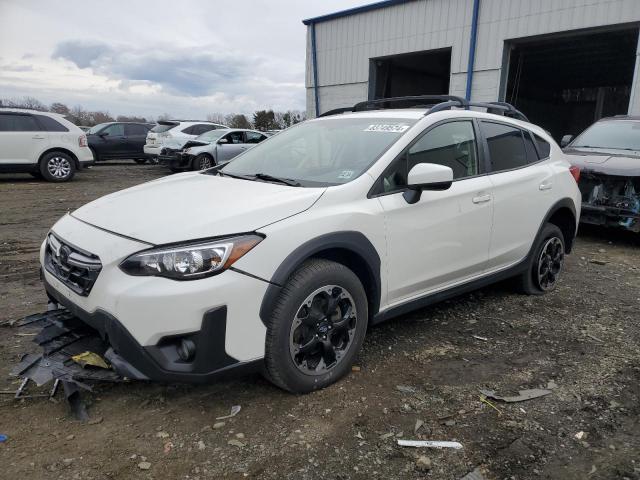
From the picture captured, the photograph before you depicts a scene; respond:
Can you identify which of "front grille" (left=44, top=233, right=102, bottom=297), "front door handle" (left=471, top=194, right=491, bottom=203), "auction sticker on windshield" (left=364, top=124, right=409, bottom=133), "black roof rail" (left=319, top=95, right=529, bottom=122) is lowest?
"front grille" (left=44, top=233, right=102, bottom=297)

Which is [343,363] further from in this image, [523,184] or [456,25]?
[456,25]

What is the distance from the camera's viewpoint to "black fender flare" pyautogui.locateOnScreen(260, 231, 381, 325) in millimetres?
2531

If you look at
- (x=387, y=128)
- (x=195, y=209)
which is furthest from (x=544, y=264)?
(x=195, y=209)

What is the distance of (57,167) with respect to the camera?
1230 cm

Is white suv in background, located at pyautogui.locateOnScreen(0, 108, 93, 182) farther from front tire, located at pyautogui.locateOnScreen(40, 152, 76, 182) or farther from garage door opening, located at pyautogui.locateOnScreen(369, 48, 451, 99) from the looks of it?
garage door opening, located at pyautogui.locateOnScreen(369, 48, 451, 99)

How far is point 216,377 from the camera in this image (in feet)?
8.05

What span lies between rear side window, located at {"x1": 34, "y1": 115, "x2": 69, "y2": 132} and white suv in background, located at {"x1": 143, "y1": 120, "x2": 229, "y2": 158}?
3216mm

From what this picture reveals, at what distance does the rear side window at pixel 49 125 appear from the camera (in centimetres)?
1190

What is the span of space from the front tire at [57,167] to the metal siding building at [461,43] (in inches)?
349

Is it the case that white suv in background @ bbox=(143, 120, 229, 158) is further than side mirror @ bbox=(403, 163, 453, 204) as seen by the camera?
Yes

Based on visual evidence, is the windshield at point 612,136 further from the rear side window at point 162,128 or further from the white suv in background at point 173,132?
the rear side window at point 162,128

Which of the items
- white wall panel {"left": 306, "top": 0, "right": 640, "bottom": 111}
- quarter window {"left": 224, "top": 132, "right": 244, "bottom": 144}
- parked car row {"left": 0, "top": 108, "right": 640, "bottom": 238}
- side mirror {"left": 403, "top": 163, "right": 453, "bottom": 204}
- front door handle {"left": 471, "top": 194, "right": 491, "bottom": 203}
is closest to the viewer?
side mirror {"left": 403, "top": 163, "right": 453, "bottom": 204}

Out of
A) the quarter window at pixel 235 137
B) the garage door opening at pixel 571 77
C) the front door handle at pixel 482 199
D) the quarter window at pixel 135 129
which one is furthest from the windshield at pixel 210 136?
Result: the front door handle at pixel 482 199

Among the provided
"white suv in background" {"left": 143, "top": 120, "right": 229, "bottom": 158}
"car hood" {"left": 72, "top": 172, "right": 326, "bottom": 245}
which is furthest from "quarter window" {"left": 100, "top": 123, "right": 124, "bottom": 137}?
"car hood" {"left": 72, "top": 172, "right": 326, "bottom": 245}
